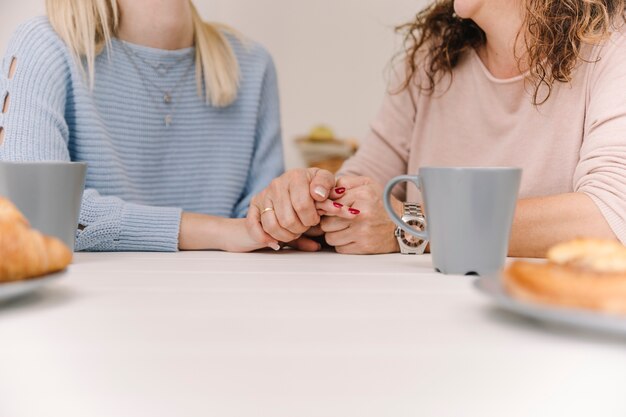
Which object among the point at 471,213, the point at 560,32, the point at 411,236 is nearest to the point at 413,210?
the point at 411,236

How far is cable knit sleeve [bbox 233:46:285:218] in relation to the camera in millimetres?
1553

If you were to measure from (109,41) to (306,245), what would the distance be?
26.7 inches

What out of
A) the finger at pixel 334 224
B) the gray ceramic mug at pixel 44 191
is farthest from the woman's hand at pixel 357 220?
the gray ceramic mug at pixel 44 191

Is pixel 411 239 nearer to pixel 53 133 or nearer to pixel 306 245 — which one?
pixel 306 245

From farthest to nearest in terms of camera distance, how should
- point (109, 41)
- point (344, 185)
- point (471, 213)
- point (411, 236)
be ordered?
point (109, 41)
point (344, 185)
point (411, 236)
point (471, 213)

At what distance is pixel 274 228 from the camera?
0.98 meters

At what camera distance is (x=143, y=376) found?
0.43 m

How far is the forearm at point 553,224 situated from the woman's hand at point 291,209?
31 cm

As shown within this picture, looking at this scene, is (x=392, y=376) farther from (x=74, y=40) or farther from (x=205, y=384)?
(x=74, y=40)

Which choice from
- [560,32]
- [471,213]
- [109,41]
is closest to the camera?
[471,213]

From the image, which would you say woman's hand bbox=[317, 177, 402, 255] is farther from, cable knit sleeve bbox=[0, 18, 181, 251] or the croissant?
the croissant

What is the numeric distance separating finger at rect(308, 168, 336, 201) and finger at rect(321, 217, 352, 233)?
0.04 metres

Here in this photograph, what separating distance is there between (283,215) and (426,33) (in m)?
0.73

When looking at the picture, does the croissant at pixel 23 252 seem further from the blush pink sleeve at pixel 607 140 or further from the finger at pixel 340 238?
the blush pink sleeve at pixel 607 140
